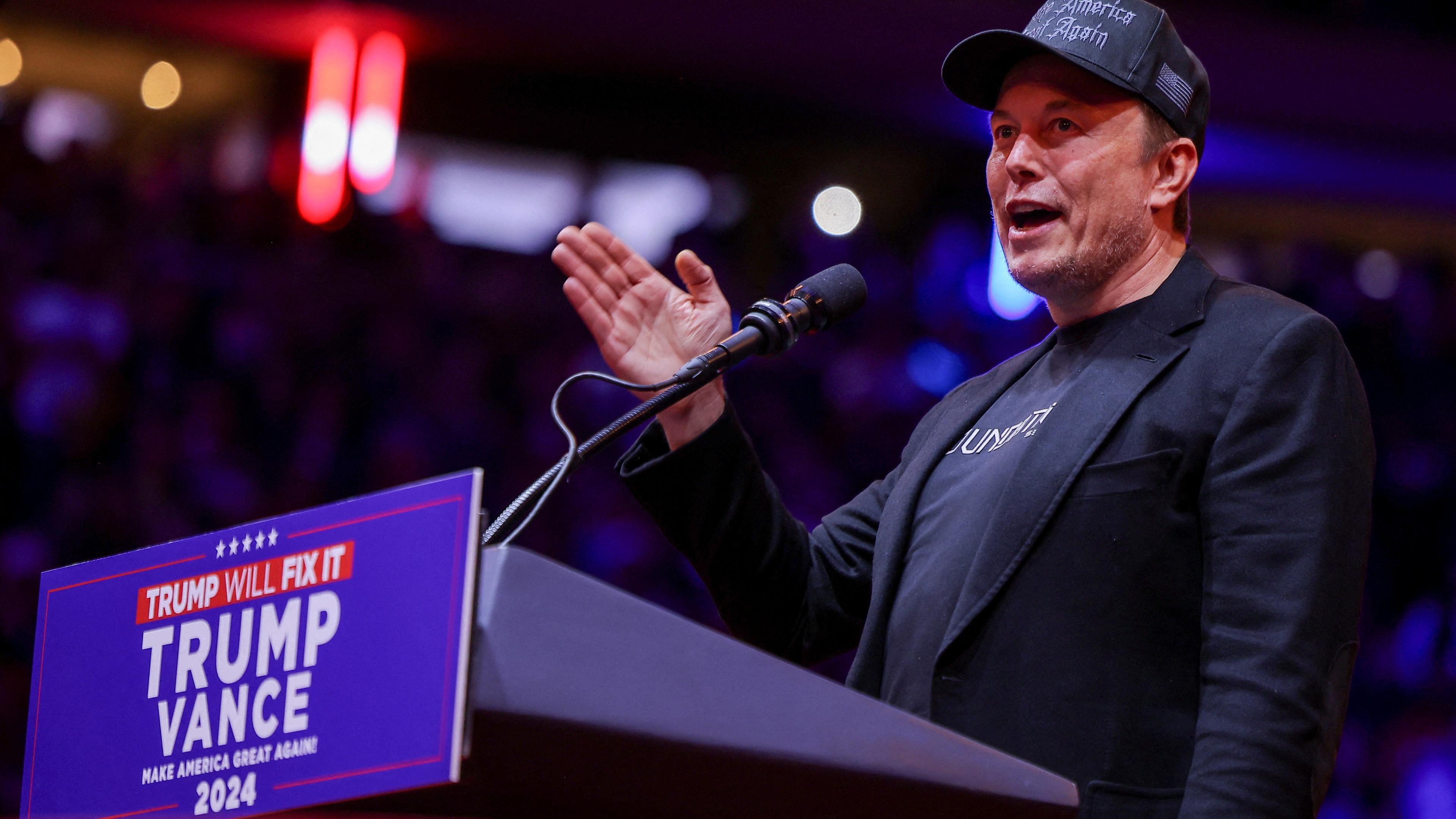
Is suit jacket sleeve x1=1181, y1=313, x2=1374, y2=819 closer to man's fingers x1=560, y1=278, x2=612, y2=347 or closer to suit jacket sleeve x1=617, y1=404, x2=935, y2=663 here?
suit jacket sleeve x1=617, y1=404, x2=935, y2=663

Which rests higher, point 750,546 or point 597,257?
point 597,257

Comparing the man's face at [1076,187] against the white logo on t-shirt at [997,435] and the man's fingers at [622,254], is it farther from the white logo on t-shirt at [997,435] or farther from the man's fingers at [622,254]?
the man's fingers at [622,254]

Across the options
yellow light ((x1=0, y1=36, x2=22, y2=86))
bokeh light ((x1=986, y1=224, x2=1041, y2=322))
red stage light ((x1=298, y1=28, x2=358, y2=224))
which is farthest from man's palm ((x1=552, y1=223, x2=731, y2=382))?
yellow light ((x1=0, y1=36, x2=22, y2=86))

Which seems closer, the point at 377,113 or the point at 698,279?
the point at 698,279

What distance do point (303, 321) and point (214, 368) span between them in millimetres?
334

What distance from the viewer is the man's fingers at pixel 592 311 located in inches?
48.4

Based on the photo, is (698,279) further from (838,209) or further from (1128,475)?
(838,209)

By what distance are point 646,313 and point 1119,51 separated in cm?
52

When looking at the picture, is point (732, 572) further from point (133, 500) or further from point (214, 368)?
point (214, 368)

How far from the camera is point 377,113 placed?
529 cm

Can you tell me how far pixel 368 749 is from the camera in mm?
716

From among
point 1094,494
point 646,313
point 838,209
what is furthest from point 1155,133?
point 838,209

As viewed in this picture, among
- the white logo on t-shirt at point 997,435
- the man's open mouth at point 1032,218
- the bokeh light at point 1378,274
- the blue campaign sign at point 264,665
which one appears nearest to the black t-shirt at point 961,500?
the white logo on t-shirt at point 997,435

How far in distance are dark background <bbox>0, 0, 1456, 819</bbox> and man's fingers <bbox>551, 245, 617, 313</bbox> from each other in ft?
8.59
